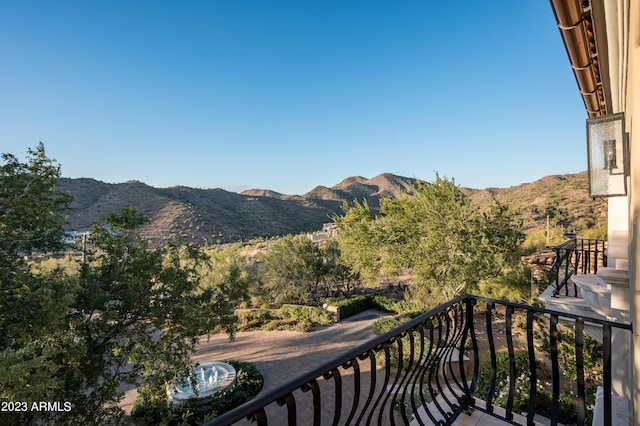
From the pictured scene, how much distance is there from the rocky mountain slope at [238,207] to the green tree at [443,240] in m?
3.54

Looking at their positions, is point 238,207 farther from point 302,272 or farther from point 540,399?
point 540,399

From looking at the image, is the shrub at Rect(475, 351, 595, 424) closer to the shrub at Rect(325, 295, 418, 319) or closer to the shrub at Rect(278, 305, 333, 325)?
the shrub at Rect(325, 295, 418, 319)

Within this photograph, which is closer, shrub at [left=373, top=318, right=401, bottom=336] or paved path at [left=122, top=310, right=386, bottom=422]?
paved path at [left=122, top=310, right=386, bottom=422]

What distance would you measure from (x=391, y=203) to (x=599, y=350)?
11.3 m

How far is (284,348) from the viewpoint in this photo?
39.7 ft

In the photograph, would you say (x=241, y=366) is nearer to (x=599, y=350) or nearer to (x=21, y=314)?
(x=21, y=314)

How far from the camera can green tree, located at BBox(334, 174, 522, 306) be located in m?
11.0

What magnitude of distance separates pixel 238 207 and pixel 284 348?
32.1 metres

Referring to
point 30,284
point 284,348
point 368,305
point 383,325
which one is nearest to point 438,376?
point 30,284

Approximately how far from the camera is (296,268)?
19656mm

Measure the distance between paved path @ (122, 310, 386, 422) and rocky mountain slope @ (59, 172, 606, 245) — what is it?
826cm

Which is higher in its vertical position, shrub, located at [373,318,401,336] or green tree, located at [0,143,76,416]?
green tree, located at [0,143,76,416]

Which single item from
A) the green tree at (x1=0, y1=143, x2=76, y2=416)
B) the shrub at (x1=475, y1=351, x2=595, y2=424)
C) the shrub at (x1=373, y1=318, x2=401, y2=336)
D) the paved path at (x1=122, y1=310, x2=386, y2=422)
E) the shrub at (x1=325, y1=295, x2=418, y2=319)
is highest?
the green tree at (x1=0, y1=143, x2=76, y2=416)

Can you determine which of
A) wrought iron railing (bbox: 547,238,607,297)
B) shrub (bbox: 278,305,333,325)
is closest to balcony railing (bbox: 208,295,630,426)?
wrought iron railing (bbox: 547,238,607,297)
